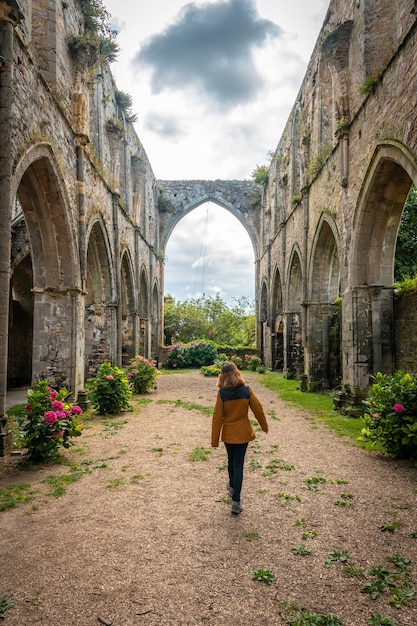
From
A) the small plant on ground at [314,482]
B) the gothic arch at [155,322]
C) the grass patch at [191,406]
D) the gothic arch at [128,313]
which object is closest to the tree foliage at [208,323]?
the gothic arch at [155,322]

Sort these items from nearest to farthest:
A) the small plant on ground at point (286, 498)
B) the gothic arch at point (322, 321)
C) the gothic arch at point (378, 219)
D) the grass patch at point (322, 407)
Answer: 1. the small plant on ground at point (286, 498)
2. the grass patch at point (322, 407)
3. the gothic arch at point (378, 219)
4. the gothic arch at point (322, 321)

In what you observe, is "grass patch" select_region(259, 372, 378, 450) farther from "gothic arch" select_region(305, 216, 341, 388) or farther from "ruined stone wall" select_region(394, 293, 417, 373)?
"ruined stone wall" select_region(394, 293, 417, 373)

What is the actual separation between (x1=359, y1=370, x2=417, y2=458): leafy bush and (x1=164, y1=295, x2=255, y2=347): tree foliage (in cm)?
2132

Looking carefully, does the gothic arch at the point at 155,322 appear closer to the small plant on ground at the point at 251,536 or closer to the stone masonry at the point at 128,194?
the stone masonry at the point at 128,194

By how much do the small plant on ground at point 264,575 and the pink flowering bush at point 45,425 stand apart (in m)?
3.12

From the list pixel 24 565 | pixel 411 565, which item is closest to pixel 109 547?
pixel 24 565

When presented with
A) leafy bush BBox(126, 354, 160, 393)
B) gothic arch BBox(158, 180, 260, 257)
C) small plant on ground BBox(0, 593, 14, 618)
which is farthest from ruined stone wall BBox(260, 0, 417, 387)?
gothic arch BBox(158, 180, 260, 257)

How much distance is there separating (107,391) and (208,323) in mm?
19503

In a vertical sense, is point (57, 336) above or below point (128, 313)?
below

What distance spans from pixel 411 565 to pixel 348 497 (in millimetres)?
1235

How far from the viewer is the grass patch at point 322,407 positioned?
6.89 meters

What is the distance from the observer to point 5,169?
535 cm

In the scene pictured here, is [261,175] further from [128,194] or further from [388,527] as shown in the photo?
[388,527]

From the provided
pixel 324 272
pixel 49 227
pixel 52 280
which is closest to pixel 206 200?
pixel 324 272
